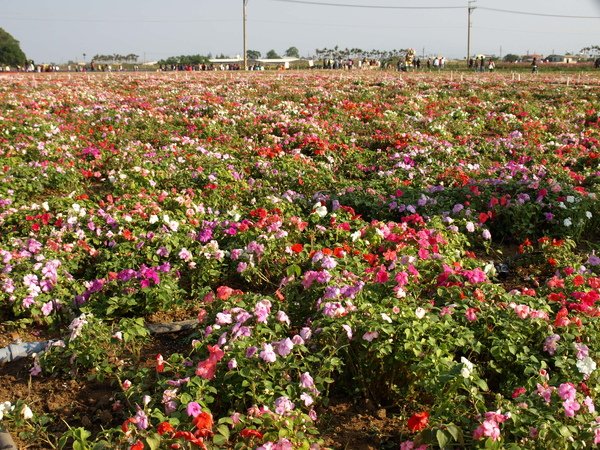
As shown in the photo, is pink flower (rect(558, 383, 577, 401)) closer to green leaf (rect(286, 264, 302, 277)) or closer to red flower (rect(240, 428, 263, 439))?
red flower (rect(240, 428, 263, 439))

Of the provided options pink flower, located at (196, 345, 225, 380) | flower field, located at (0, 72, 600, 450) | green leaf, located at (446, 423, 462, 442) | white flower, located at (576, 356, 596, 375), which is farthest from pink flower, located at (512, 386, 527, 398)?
pink flower, located at (196, 345, 225, 380)

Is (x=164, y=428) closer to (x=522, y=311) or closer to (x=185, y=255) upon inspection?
(x=522, y=311)

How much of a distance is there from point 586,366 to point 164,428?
8.26 ft

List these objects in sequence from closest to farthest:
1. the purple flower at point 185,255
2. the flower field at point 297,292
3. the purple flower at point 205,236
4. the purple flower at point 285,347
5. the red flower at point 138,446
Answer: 1. the red flower at point 138,446
2. the flower field at point 297,292
3. the purple flower at point 285,347
4. the purple flower at point 185,255
5. the purple flower at point 205,236

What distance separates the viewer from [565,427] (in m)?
2.75

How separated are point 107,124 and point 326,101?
22.6 feet

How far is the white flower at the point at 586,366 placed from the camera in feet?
10.9

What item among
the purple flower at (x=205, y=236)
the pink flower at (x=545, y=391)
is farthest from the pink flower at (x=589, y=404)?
the purple flower at (x=205, y=236)

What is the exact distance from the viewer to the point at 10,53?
98.6m

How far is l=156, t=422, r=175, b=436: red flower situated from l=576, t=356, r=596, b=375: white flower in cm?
244

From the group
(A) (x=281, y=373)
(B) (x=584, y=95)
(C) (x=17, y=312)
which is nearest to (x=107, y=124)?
(C) (x=17, y=312)

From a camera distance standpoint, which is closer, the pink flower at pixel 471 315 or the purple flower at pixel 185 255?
the pink flower at pixel 471 315

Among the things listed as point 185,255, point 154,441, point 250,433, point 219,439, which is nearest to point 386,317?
point 250,433

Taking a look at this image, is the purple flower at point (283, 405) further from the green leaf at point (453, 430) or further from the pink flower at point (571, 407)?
the pink flower at point (571, 407)
